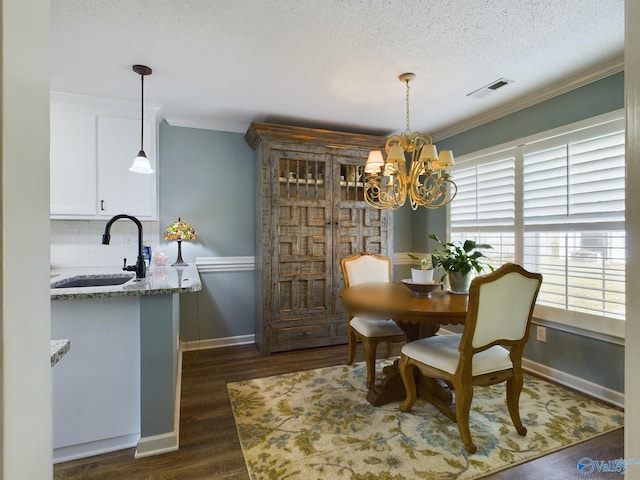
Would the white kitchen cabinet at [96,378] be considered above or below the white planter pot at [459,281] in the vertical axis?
below

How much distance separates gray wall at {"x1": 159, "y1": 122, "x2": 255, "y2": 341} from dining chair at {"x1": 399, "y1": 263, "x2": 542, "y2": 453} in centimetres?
221

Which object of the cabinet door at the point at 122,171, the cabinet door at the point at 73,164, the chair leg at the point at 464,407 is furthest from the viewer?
the cabinet door at the point at 122,171

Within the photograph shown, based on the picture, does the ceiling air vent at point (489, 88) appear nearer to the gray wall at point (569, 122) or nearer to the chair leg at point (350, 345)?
the gray wall at point (569, 122)

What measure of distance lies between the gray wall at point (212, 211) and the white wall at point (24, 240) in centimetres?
298

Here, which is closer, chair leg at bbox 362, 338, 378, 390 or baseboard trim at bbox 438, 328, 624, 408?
baseboard trim at bbox 438, 328, 624, 408

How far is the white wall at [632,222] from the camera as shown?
0.51 meters

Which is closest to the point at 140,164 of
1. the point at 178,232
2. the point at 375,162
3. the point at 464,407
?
the point at 178,232

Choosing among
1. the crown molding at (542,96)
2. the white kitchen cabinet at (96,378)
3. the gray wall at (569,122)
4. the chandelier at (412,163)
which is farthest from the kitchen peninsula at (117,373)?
the crown molding at (542,96)

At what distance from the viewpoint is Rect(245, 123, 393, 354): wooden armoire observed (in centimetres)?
322

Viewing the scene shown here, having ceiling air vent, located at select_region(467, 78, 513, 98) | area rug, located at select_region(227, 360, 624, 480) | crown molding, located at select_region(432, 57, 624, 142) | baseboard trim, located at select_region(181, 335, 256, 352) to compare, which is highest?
ceiling air vent, located at select_region(467, 78, 513, 98)

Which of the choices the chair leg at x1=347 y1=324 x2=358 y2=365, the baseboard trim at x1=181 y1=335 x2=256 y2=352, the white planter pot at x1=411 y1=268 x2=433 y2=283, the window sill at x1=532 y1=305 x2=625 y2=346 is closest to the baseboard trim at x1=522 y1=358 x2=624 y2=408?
the window sill at x1=532 y1=305 x2=625 y2=346

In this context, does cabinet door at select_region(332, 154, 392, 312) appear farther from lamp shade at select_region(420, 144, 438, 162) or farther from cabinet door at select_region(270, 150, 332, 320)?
lamp shade at select_region(420, 144, 438, 162)

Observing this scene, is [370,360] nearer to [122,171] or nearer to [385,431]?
[385,431]

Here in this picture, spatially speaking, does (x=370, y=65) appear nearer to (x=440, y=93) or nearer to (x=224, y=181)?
(x=440, y=93)
